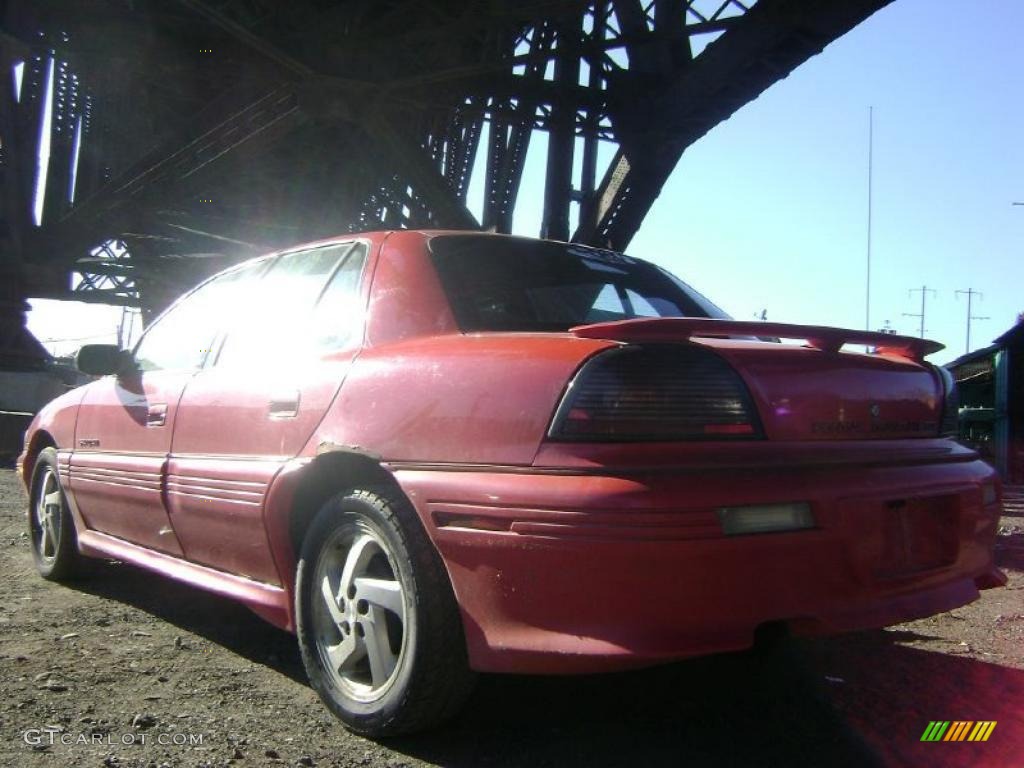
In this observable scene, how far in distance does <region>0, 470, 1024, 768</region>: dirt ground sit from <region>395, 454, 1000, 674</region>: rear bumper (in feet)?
1.41

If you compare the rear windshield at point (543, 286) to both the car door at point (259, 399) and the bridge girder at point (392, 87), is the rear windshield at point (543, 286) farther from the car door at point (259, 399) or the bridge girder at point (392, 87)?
the bridge girder at point (392, 87)

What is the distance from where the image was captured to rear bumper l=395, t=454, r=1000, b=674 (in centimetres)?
209

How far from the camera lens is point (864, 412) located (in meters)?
2.54

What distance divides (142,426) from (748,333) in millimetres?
2532

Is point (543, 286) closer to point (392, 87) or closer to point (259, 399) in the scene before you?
point (259, 399)

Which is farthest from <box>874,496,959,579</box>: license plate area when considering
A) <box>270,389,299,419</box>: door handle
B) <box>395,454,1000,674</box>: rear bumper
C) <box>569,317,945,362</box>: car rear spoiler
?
<box>270,389,299,419</box>: door handle

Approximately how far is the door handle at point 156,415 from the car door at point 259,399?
0.51 feet

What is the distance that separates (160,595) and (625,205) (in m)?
6.33

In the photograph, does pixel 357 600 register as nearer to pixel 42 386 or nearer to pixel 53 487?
pixel 53 487

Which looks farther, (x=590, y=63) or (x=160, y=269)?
(x=160, y=269)

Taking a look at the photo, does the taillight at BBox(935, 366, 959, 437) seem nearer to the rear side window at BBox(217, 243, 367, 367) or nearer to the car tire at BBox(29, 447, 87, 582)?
the rear side window at BBox(217, 243, 367, 367)

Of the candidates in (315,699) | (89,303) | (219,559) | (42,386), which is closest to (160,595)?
(219,559)

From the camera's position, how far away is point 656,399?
2256 mm

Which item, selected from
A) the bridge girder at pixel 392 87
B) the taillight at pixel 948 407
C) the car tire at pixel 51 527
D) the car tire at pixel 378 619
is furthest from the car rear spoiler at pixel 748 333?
the bridge girder at pixel 392 87
